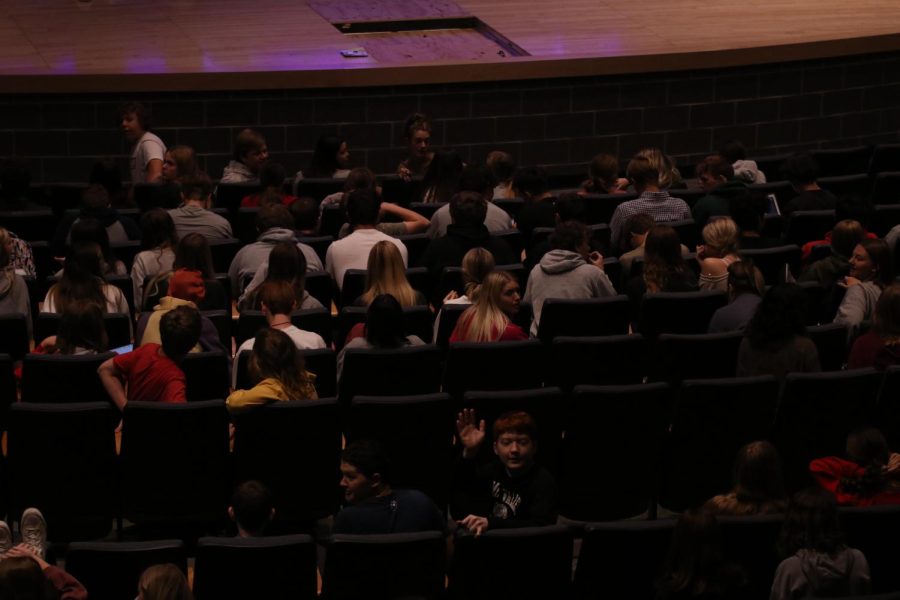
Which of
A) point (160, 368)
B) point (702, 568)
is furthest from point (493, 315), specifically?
point (702, 568)

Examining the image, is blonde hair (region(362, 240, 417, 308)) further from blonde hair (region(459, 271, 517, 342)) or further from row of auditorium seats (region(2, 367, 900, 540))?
row of auditorium seats (region(2, 367, 900, 540))

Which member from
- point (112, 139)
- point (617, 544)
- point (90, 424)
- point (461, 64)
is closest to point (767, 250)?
point (617, 544)

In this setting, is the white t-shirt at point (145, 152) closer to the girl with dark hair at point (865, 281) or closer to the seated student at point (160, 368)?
the seated student at point (160, 368)

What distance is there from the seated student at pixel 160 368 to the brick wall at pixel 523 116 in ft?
18.6

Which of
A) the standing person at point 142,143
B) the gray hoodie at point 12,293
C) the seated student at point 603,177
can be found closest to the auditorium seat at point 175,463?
the gray hoodie at point 12,293

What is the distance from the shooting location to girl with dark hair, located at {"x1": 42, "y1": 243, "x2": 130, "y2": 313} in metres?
6.46

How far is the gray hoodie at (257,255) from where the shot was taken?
720 centimetres

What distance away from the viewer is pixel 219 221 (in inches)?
316

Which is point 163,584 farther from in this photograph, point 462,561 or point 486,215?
point 486,215

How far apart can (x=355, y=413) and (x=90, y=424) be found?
920mm

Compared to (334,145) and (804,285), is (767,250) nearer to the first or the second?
(804,285)

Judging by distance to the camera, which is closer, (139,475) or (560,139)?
(139,475)

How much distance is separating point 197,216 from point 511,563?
3.92 m

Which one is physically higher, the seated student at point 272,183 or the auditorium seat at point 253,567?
the auditorium seat at point 253,567
